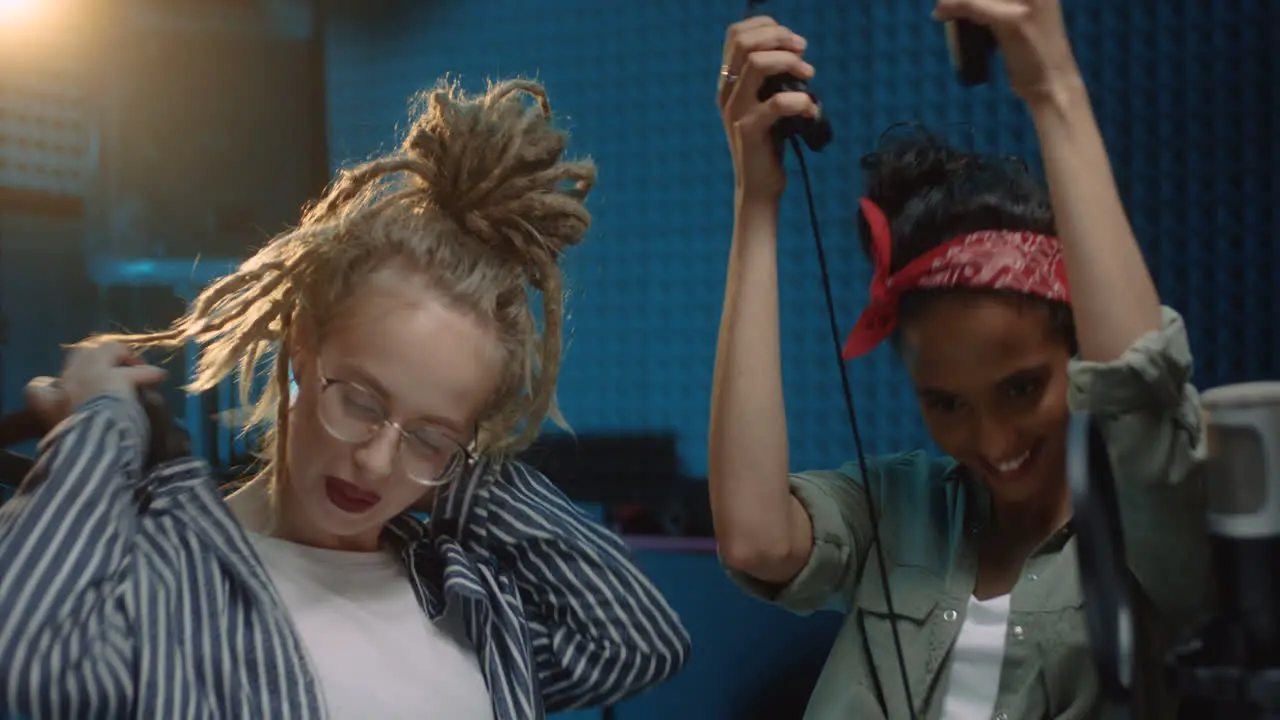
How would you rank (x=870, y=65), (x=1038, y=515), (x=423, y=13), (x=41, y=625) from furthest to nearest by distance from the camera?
1. (x=423, y=13)
2. (x=870, y=65)
3. (x=1038, y=515)
4. (x=41, y=625)

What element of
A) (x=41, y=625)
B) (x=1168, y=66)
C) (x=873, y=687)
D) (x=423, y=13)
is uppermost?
(x=423, y=13)

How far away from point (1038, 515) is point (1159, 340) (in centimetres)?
26

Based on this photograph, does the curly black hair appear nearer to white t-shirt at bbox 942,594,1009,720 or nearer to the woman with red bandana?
the woman with red bandana

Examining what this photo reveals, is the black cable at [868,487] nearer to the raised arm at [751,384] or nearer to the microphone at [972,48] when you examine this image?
the raised arm at [751,384]

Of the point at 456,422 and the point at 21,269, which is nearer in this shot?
the point at 456,422

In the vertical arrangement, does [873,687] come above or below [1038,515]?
below

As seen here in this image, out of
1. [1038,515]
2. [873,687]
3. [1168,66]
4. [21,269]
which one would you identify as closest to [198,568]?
[21,269]

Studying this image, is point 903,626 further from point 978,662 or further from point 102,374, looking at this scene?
point 102,374

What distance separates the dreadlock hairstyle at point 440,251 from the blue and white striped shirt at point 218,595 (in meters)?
0.09

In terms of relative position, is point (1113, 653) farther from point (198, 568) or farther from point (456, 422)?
point (198, 568)

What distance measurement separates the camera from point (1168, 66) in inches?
50.0

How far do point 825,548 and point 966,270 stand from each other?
286mm

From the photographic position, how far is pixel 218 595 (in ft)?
3.06

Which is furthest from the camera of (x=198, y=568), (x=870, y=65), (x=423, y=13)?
(x=423, y=13)
